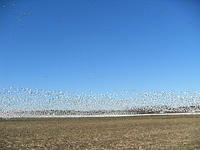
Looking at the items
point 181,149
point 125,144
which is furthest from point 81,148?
point 181,149

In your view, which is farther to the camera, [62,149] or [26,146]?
[26,146]

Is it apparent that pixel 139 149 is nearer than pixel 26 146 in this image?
Yes

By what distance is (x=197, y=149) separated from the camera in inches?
845

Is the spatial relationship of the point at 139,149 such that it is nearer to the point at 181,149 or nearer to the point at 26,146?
the point at 181,149

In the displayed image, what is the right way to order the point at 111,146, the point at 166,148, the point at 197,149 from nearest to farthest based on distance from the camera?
the point at 197,149, the point at 166,148, the point at 111,146

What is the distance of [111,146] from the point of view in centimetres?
2472

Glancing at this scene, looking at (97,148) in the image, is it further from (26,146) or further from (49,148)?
(26,146)

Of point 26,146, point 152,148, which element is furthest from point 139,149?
point 26,146

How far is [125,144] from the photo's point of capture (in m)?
25.8

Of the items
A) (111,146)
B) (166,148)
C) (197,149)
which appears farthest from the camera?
(111,146)

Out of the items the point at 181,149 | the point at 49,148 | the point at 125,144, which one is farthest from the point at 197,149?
the point at 49,148

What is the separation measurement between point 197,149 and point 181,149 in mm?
1079

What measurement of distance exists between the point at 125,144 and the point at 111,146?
158 centimetres

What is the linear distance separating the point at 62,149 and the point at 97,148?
2444mm
